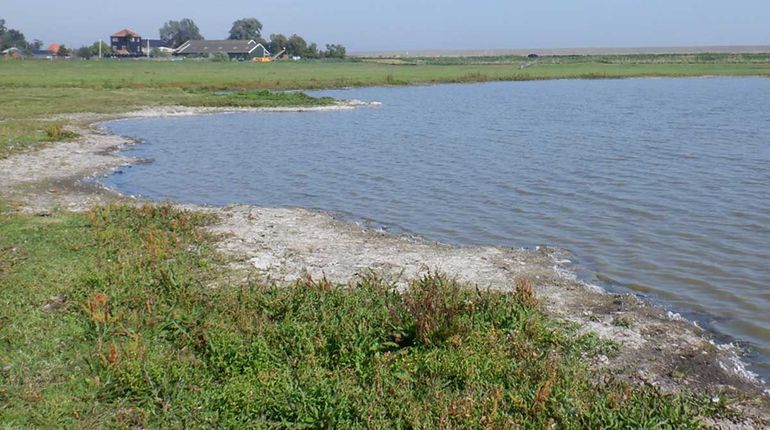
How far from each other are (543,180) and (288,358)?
1373 cm

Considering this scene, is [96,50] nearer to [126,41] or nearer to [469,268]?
[126,41]

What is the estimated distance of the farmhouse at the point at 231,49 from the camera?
457ft

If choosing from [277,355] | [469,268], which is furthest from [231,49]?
A: [277,355]

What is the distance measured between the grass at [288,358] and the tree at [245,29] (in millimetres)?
177291

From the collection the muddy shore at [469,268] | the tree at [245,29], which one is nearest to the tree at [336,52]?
the tree at [245,29]

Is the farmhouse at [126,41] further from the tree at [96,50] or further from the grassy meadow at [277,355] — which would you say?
the grassy meadow at [277,355]

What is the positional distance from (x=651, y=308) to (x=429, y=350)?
3.79 m

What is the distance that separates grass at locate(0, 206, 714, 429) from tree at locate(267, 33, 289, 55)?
146382 mm

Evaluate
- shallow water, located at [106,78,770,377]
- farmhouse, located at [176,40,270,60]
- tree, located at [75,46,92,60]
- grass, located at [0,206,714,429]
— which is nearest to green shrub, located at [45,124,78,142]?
shallow water, located at [106,78,770,377]

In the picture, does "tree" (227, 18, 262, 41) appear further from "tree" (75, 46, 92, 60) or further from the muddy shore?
the muddy shore

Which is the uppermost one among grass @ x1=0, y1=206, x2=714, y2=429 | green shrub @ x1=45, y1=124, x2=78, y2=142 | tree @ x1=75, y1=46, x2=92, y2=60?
tree @ x1=75, y1=46, x2=92, y2=60

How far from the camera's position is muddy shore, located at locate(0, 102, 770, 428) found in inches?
296

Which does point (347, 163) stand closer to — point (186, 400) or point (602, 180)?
point (602, 180)

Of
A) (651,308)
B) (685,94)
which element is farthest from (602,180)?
(685,94)
